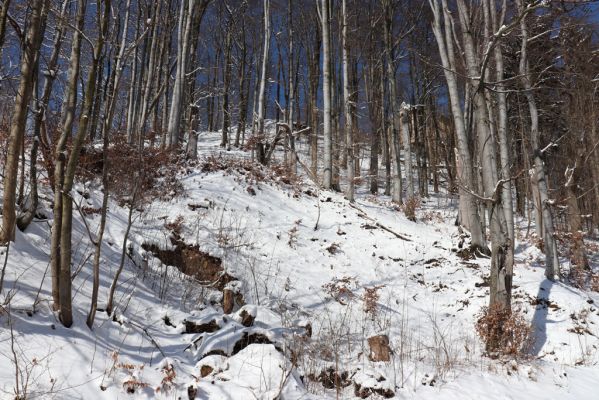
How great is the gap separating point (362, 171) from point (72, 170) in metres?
20.6

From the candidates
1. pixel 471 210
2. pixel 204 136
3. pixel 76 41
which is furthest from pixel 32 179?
pixel 204 136

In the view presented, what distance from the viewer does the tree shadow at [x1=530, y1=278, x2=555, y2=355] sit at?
564 cm

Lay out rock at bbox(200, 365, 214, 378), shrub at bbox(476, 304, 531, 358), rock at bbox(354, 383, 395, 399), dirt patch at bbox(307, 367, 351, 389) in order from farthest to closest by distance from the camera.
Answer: shrub at bbox(476, 304, 531, 358), dirt patch at bbox(307, 367, 351, 389), rock at bbox(354, 383, 395, 399), rock at bbox(200, 365, 214, 378)

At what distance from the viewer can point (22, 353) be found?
8.87 feet

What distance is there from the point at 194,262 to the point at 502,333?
15.2 feet

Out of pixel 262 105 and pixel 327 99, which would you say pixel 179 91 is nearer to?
pixel 262 105

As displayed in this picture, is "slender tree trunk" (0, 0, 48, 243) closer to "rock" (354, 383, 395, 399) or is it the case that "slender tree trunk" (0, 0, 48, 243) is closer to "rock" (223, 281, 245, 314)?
"rock" (223, 281, 245, 314)

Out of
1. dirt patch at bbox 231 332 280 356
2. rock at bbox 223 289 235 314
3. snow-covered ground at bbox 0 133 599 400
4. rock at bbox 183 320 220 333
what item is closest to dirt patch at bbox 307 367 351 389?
snow-covered ground at bbox 0 133 599 400

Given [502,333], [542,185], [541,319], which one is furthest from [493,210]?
[542,185]

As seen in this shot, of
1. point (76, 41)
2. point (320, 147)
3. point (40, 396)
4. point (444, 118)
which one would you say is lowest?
point (40, 396)

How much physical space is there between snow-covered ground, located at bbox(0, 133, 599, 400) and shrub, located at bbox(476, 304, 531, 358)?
0.68 feet

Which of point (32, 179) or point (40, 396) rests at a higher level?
point (32, 179)

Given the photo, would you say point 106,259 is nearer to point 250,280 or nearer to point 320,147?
point 250,280

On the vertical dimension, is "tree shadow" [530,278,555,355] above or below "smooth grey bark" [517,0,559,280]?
below
